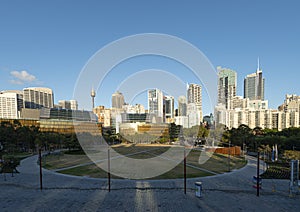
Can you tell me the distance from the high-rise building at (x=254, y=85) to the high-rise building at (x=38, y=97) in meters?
201

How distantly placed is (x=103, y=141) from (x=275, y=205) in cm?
4391

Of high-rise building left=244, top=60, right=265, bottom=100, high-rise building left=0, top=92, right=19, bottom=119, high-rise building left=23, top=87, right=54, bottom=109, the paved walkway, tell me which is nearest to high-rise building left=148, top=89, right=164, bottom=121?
high-rise building left=0, top=92, right=19, bottom=119

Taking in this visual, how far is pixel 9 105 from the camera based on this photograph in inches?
3644

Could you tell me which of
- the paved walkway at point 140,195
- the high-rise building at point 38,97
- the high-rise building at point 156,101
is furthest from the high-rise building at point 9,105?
the paved walkway at point 140,195

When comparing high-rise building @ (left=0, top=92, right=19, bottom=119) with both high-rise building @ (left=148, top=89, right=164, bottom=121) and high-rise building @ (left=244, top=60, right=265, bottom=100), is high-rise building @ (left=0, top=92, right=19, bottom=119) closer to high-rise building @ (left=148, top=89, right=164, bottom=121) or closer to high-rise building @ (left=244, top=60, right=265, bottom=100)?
high-rise building @ (left=148, top=89, right=164, bottom=121)

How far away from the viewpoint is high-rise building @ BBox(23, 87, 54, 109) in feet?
400

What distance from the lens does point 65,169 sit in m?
19.1

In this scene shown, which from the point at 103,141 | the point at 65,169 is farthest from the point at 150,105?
the point at 65,169

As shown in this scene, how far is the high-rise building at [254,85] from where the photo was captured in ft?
602

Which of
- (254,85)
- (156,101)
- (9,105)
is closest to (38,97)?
(9,105)

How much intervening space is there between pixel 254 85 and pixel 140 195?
215236mm

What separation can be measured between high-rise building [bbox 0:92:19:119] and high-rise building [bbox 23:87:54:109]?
16726 millimetres

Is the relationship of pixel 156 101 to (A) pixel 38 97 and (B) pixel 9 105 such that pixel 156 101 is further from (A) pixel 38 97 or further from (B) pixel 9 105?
(A) pixel 38 97

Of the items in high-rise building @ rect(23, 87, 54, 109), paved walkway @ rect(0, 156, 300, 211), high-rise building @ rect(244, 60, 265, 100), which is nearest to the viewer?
paved walkway @ rect(0, 156, 300, 211)
